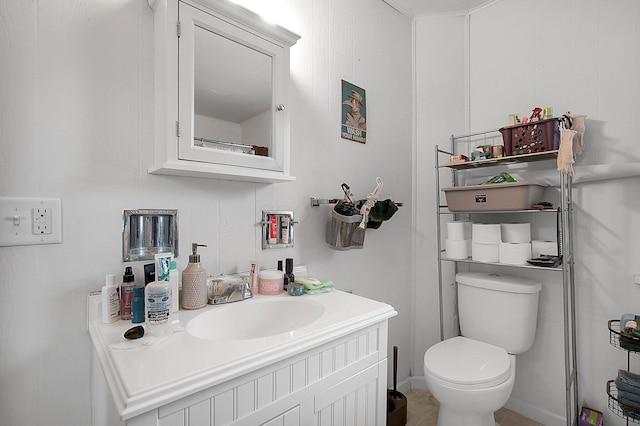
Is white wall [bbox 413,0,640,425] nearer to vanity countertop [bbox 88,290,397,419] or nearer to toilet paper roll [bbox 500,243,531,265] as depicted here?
toilet paper roll [bbox 500,243,531,265]

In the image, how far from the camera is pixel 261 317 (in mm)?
1143

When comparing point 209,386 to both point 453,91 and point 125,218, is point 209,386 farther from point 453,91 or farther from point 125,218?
point 453,91

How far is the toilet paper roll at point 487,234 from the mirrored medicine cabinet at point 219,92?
1.13 metres

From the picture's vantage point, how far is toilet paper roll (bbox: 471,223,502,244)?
64.7 inches

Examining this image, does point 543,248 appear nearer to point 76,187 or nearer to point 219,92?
point 219,92

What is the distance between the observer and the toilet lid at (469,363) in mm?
1291

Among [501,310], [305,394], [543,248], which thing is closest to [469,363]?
[501,310]

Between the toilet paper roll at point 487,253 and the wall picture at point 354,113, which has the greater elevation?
the wall picture at point 354,113

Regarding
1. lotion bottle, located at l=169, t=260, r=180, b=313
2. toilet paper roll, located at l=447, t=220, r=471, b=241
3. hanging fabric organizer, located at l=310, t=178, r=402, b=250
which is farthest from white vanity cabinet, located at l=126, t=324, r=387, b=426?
toilet paper roll, located at l=447, t=220, r=471, b=241

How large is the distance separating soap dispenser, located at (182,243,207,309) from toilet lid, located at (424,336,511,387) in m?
1.04

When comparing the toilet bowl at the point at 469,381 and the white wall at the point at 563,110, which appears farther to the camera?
the white wall at the point at 563,110

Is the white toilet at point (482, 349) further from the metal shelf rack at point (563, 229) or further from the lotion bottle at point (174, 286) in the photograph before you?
the lotion bottle at point (174, 286)

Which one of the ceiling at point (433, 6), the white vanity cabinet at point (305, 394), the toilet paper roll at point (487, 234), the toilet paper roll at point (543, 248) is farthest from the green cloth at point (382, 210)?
the ceiling at point (433, 6)

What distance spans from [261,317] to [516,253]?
4.22 feet
